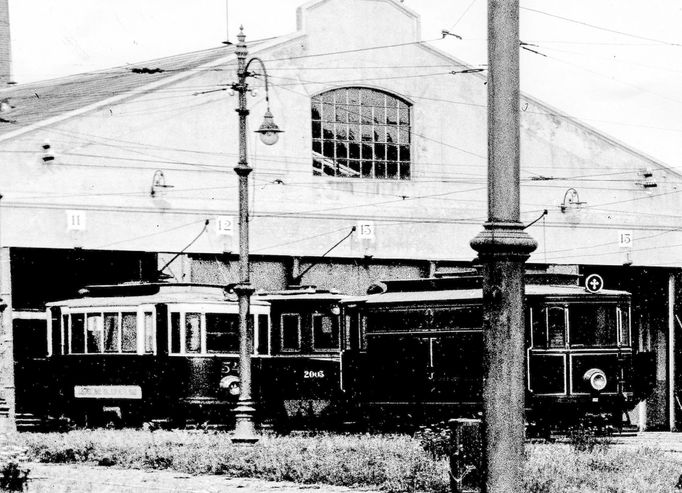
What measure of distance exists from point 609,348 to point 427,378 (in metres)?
3.59

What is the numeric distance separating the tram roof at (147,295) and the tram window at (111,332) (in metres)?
0.27

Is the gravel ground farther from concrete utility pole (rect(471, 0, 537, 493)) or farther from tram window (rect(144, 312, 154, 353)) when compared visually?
tram window (rect(144, 312, 154, 353))

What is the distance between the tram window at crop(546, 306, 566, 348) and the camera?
2480 centimetres

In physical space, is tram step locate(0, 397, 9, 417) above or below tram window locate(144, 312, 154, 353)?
below

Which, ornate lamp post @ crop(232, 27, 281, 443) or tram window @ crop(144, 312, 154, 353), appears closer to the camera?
ornate lamp post @ crop(232, 27, 281, 443)

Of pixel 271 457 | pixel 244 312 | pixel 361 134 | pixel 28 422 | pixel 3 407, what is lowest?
pixel 28 422

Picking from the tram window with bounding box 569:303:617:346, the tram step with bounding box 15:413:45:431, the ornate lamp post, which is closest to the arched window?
the tram step with bounding box 15:413:45:431

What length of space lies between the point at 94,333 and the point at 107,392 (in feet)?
4.46

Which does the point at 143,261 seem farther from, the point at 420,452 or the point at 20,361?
the point at 420,452

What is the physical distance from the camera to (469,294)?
2561 cm

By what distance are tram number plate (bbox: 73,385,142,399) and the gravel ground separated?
864cm

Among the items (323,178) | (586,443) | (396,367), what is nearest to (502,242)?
(586,443)

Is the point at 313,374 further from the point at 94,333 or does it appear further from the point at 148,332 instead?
the point at 94,333

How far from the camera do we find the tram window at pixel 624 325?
82.1 ft
